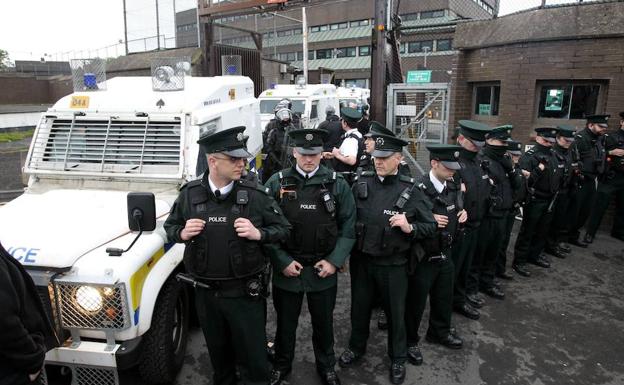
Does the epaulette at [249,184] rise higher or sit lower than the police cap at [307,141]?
lower

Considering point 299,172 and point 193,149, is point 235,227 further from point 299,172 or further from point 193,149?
point 193,149

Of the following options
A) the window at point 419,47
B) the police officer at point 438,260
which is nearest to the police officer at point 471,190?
the police officer at point 438,260

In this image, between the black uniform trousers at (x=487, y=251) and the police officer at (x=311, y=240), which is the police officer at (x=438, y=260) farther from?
the black uniform trousers at (x=487, y=251)

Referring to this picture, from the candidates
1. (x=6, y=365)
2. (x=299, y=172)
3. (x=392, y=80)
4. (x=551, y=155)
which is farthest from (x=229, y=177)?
(x=392, y=80)

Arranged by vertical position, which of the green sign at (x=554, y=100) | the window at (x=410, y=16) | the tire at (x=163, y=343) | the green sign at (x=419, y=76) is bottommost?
the tire at (x=163, y=343)

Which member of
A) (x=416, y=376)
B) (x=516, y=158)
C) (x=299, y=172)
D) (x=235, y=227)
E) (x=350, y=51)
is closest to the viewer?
(x=235, y=227)

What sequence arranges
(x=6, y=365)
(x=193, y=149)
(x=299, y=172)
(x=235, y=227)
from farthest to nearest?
1. (x=193, y=149)
2. (x=299, y=172)
3. (x=235, y=227)
4. (x=6, y=365)

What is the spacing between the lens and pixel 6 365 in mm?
1956

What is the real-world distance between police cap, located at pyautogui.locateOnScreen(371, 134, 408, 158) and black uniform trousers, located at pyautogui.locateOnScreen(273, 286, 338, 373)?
1108 mm

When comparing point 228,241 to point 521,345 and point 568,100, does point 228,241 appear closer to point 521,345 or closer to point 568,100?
point 521,345

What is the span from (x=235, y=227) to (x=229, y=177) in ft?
1.16

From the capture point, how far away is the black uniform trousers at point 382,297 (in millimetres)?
3447

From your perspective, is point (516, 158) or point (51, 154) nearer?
point (51, 154)

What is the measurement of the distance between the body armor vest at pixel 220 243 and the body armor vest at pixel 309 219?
1.41ft
